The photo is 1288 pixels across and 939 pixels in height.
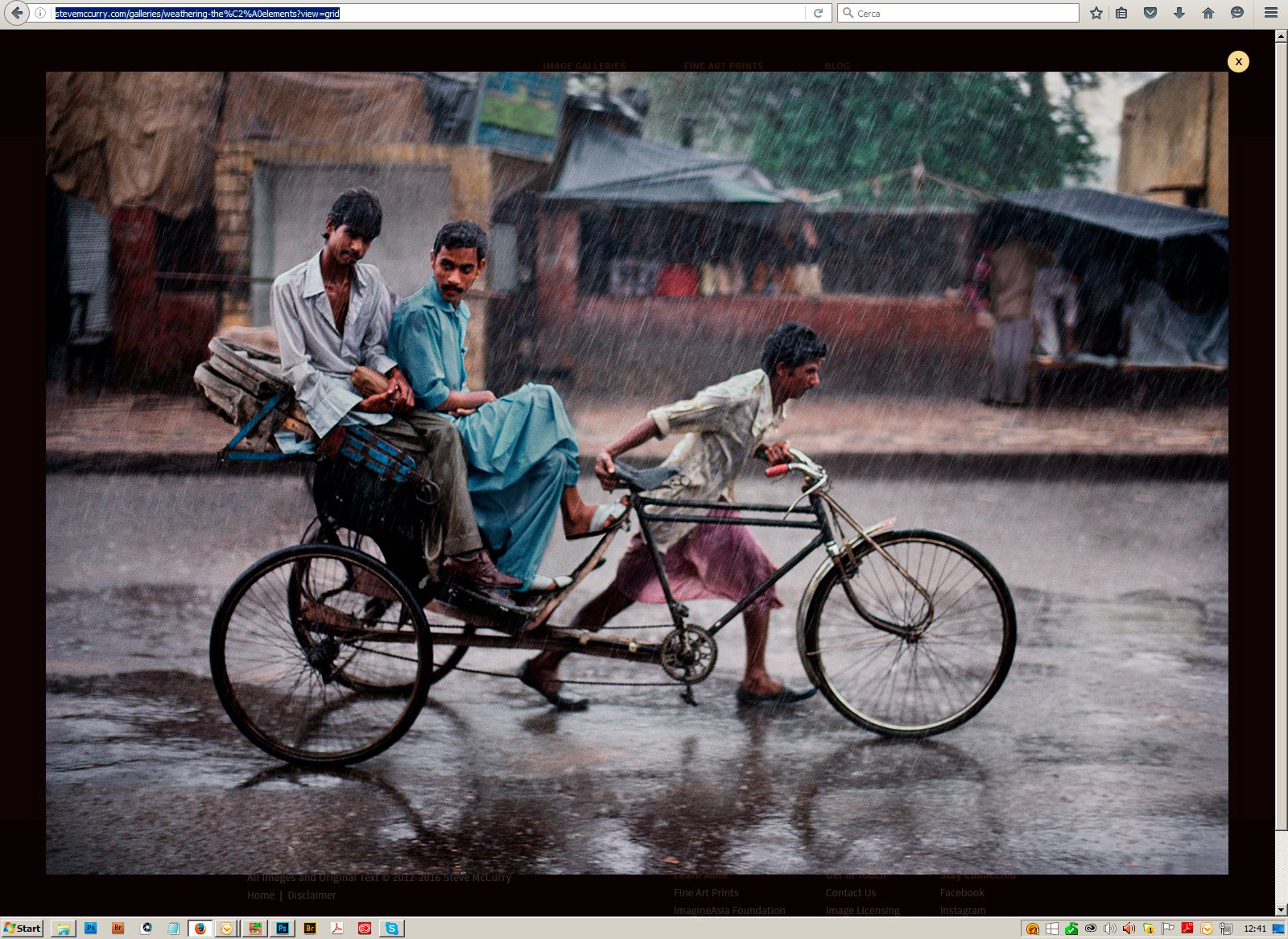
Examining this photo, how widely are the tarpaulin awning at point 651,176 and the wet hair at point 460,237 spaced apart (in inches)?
373

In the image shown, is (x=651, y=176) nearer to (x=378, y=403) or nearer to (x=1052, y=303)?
(x=1052, y=303)

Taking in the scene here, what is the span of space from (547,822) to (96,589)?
355cm

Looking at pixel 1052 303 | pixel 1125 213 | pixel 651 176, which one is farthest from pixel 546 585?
pixel 1052 303

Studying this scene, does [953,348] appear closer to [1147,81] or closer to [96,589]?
[1147,81]

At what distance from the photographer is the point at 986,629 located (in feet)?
19.3

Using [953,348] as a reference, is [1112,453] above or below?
below

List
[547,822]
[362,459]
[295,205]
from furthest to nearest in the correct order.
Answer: [295,205] → [362,459] → [547,822]

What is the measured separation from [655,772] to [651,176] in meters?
10.6

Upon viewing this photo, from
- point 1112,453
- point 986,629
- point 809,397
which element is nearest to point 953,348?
point 809,397

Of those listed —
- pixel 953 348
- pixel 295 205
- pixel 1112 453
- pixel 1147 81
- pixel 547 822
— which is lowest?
pixel 547 822

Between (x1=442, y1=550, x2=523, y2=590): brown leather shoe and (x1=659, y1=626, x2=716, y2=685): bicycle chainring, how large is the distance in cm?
59

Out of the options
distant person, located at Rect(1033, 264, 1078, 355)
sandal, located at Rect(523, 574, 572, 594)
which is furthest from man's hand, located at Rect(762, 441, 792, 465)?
distant person, located at Rect(1033, 264, 1078, 355)

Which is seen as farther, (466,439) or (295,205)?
(295,205)
